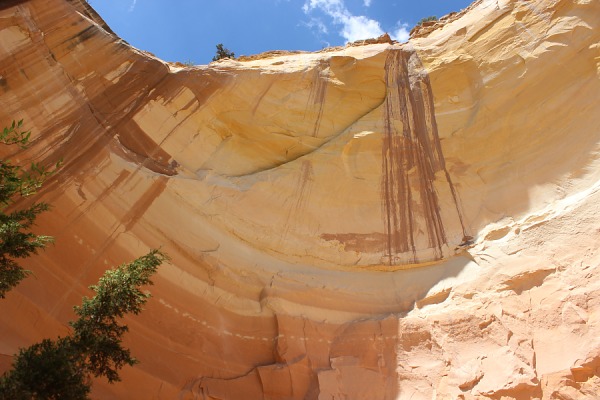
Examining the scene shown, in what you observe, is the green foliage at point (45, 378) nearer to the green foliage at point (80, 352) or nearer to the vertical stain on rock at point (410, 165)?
the green foliage at point (80, 352)

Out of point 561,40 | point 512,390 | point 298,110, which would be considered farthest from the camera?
point 298,110

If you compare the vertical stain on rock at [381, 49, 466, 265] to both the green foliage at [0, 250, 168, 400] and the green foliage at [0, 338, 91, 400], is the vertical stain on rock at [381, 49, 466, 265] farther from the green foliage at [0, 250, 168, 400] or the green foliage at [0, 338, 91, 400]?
the green foliage at [0, 338, 91, 400]

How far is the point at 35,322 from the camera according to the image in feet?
26.5

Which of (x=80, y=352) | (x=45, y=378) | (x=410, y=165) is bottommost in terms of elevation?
(x=45, y=378)

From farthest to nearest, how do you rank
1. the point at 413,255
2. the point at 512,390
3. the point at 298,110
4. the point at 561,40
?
the point at 298,110 < the point at 561,40 < the point at 413,255 < the point at 512,390

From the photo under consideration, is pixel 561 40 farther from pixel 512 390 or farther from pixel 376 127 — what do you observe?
pixel 512 390

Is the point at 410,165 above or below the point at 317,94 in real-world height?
below

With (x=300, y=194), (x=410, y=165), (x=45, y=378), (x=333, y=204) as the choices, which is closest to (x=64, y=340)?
(x=45, y=378)

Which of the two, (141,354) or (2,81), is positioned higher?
(2,81)

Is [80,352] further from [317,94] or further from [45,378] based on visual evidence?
[317,94]

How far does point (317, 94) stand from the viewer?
11.5 m

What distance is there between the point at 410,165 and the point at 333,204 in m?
1.81

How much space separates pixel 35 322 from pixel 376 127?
7344mm

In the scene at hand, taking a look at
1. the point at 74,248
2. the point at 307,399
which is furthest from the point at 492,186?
the point at 74,248
